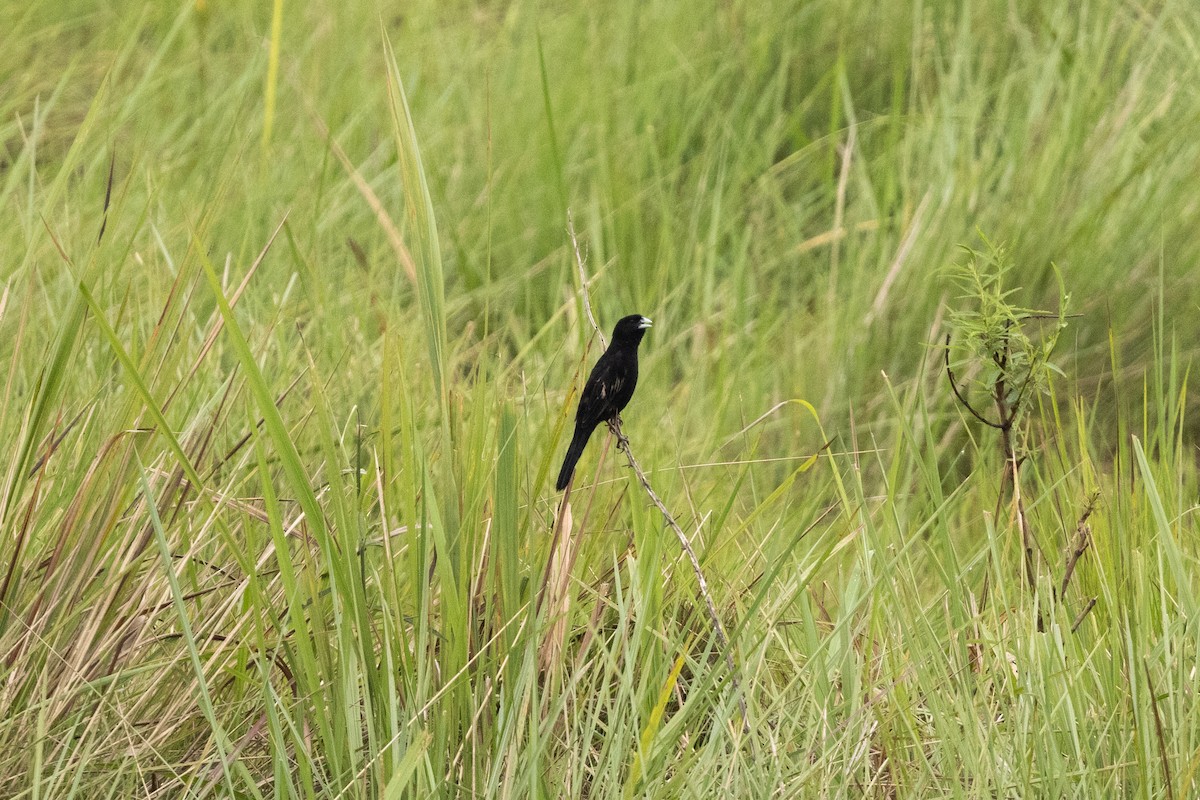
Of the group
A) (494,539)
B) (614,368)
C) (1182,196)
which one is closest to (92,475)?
(494,539)

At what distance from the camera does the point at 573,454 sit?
2264mm

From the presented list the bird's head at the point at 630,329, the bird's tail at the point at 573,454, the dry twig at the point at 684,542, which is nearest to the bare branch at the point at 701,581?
the dry twig at the point at 684,542

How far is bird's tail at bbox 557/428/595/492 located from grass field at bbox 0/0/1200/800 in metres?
0.05

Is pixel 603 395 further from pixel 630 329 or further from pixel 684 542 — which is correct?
pixel 684 542

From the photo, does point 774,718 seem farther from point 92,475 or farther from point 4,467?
point 4,467

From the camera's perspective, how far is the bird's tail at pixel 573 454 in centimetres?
221

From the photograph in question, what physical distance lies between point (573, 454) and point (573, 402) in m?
0.31

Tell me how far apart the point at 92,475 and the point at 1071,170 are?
304 cm

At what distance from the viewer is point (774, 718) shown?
73.9 inches

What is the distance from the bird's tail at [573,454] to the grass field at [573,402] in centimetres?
5

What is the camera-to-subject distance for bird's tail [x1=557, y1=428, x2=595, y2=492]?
87.0 inches

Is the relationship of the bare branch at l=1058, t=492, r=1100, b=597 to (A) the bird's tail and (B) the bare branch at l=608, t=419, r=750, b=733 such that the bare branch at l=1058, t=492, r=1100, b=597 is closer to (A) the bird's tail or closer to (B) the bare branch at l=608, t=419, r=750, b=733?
(B) the bare branch at l=608, t=419, r=750, b=733

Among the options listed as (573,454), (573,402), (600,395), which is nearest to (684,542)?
(573,402)

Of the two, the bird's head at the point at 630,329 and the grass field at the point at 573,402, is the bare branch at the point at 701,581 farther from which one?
the bird's head at the point at 630,329
